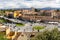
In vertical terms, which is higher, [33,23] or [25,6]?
[25,6]

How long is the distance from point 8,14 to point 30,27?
0.59m

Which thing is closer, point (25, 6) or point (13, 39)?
point (13, 39)

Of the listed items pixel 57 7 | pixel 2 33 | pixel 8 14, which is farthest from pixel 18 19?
pixel 57 7

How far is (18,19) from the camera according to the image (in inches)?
173

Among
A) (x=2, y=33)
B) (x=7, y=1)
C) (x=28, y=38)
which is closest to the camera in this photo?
(x=28, y=38)

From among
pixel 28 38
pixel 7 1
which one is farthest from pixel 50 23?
pixel 7 1

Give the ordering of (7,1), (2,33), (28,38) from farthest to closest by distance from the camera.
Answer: (7,1) → (2,33) → (28,38)

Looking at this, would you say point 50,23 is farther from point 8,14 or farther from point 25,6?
point 8,14

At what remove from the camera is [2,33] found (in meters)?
4.11

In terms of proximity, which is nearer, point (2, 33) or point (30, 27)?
point (2, 33)

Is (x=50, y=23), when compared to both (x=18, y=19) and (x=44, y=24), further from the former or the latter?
(x=18, y=19)

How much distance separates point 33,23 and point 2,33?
784 mm

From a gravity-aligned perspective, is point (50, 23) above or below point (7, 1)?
below

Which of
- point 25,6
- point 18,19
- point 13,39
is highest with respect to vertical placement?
point 25,6
